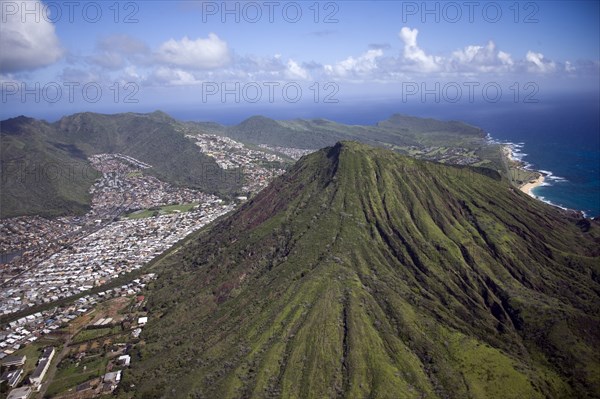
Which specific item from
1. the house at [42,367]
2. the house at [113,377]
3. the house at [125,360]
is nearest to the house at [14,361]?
the house at [42,367]

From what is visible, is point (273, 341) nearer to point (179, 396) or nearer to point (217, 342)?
point (217, 342)

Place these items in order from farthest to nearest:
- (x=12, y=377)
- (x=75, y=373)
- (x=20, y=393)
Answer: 1. (x=75, y=373)
2. (x=12, y=377)
3. (x=20, y=393)

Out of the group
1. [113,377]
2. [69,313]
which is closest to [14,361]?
[69,313]

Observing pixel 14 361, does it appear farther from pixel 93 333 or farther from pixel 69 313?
pixel 69 313

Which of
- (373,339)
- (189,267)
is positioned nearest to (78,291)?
(189,267)

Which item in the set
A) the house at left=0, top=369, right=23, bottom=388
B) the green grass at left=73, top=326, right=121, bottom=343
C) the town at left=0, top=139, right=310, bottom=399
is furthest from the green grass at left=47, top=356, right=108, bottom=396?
the green grass at left=73, top=326, right=121, bottom=343

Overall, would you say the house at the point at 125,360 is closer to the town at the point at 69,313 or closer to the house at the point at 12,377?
the town at the point at 69,313

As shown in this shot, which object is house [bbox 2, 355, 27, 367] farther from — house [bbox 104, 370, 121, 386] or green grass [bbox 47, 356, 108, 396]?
house [bbox 104, 370, 121, 386]

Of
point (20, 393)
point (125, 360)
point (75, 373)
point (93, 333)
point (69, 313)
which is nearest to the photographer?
point (20, 393)
